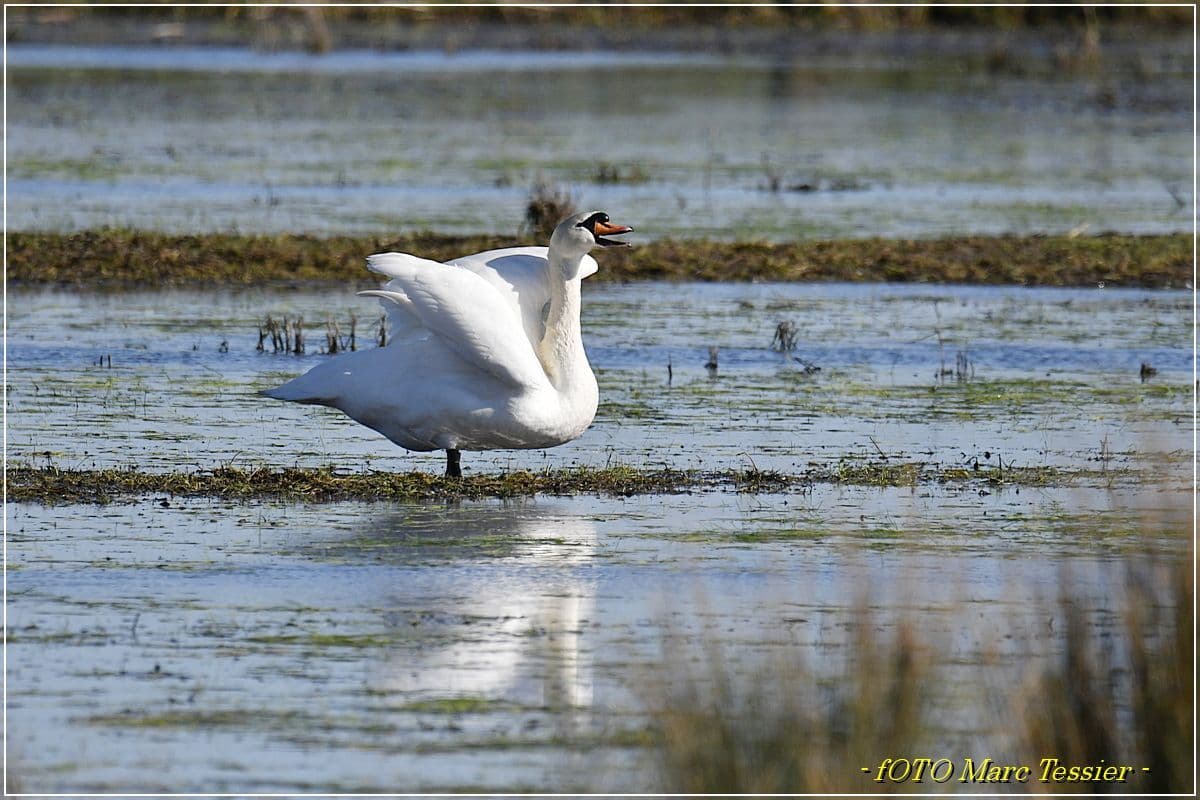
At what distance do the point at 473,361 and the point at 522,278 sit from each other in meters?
0.89

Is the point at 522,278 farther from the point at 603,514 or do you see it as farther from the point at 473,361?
the point at 603,514

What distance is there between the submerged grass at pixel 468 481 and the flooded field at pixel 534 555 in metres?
0.14

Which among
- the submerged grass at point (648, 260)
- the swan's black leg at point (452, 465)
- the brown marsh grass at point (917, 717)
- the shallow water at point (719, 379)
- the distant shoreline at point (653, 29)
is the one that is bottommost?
the brown marsh grass at point (917, 717)

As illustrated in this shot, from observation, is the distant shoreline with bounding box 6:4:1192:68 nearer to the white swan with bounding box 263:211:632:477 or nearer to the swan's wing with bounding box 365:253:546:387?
the white swan with bounding box 263:211:632:477

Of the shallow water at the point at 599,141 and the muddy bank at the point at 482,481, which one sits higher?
the shallow water at the point at 599,141

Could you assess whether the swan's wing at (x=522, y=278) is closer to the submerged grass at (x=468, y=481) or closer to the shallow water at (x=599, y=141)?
the submerged grass at (x=468, y=481)

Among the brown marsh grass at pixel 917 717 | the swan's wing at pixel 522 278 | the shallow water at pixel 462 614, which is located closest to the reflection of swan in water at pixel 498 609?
the shallow water at pixel 462 614

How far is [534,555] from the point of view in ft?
26.2

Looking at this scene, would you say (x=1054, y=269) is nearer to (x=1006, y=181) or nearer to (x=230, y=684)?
(x=1006, y=181)

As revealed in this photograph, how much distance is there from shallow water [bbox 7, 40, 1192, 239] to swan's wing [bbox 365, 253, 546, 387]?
940 cm

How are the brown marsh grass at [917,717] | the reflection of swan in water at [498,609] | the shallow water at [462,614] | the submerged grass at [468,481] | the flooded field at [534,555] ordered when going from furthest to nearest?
the submerged grass at [468,481], the reflection of swan in water at [498,609], the flooded field at [534,555], the shallow water at [462,614], the brown marsh grass at [917,717]

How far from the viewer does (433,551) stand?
26.4ft

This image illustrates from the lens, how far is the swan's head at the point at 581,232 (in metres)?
9.42

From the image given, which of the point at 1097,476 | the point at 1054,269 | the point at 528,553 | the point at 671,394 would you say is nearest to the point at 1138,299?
the point at 1054,269
